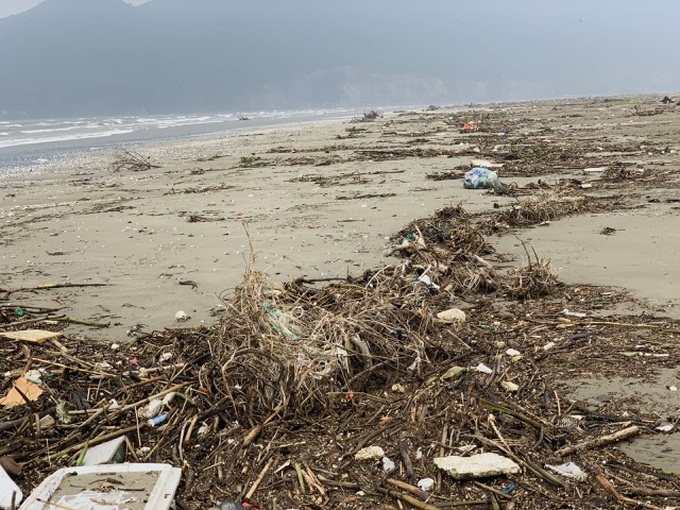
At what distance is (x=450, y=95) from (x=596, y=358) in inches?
5434

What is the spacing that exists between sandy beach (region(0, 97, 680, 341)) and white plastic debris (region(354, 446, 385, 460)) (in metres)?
1.49

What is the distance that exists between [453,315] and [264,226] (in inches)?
143

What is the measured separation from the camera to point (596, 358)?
3.03 metres

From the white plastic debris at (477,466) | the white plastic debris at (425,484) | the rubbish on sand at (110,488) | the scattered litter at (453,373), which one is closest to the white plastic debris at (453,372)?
the scattered litter at (453,373)

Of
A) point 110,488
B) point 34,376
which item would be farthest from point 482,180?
point 110,488

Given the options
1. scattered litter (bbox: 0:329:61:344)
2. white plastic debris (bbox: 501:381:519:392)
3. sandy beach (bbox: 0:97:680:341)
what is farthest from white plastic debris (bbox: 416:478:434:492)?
scattered litter (bbox: 0:329:61:344)

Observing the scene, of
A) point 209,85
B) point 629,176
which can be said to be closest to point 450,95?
point 209,85

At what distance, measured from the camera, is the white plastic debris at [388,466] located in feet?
7.37

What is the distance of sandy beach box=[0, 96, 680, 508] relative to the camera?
254cm

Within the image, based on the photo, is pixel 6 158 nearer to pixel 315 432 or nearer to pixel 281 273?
pixel 281 273

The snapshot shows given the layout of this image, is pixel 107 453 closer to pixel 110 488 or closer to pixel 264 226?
pixel 110 488

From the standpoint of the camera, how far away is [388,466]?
2271mm

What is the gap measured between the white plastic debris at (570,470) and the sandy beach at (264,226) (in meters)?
1.93

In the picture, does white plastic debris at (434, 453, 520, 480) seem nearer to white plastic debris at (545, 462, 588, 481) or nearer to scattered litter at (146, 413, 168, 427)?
white plastic debris at (545, 462, 588, 481)
